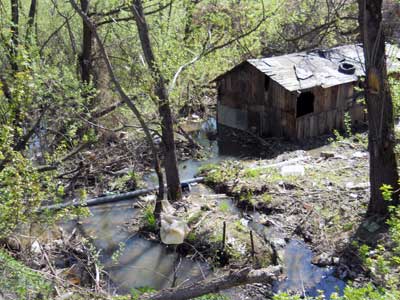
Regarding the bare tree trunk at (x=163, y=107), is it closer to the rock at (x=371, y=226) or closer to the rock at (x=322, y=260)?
the rock at (x=322, y=260)

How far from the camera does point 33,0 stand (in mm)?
14102

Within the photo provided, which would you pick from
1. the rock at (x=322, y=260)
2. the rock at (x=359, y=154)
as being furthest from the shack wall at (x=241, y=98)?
the rock at (x=322, y=260)

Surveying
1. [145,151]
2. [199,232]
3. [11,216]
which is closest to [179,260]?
[199,232]

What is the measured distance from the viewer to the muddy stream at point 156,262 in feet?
29.0

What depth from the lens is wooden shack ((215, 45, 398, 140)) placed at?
1570 centimetres

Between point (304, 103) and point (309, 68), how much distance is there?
1.31m

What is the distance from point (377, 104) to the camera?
884 cm

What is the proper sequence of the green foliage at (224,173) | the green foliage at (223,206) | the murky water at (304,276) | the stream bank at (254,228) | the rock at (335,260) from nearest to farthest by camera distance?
the murky water at (304,276)
the rock at (335,260)
the stream bank at (254,228)
the green foliage at (223,206)
the green foliage at (224,173)

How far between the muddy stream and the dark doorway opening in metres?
6.24

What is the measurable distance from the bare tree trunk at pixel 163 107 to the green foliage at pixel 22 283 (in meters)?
4.87

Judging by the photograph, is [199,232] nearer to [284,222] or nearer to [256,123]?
[284,222]

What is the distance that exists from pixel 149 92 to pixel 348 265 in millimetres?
5431

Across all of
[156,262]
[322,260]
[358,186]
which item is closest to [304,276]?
[322,260]

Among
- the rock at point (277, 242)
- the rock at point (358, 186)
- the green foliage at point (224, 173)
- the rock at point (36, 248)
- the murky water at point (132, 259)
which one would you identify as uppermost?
the rock at point (358, 186)
